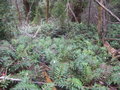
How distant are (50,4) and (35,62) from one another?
8933 millimetres

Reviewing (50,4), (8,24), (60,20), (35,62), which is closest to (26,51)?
(35,62)

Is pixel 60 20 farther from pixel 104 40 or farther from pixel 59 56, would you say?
pixel 59 56

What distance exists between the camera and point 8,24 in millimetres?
6047

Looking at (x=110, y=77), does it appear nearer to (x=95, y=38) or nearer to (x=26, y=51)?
(x=26, y=51)

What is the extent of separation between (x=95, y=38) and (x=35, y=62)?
159 inches

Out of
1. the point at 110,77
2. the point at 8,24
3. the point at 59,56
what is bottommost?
the point at 110,77

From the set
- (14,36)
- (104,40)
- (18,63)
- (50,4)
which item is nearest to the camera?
(18,63)

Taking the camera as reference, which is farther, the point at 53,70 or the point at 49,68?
the point at 49,68

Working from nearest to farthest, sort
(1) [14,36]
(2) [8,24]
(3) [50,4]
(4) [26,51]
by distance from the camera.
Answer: (4) [26,51] → (2) [8,24] → (1) [14,36] → (3) [50,4]

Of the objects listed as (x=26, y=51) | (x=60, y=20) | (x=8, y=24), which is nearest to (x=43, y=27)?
(x=60, y=20)

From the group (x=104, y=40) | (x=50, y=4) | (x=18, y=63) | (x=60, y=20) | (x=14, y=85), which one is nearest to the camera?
(x=14, y=85)

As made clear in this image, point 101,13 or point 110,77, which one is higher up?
point 101,13

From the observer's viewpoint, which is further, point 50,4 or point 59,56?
point 50,4

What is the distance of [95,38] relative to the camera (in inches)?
315
